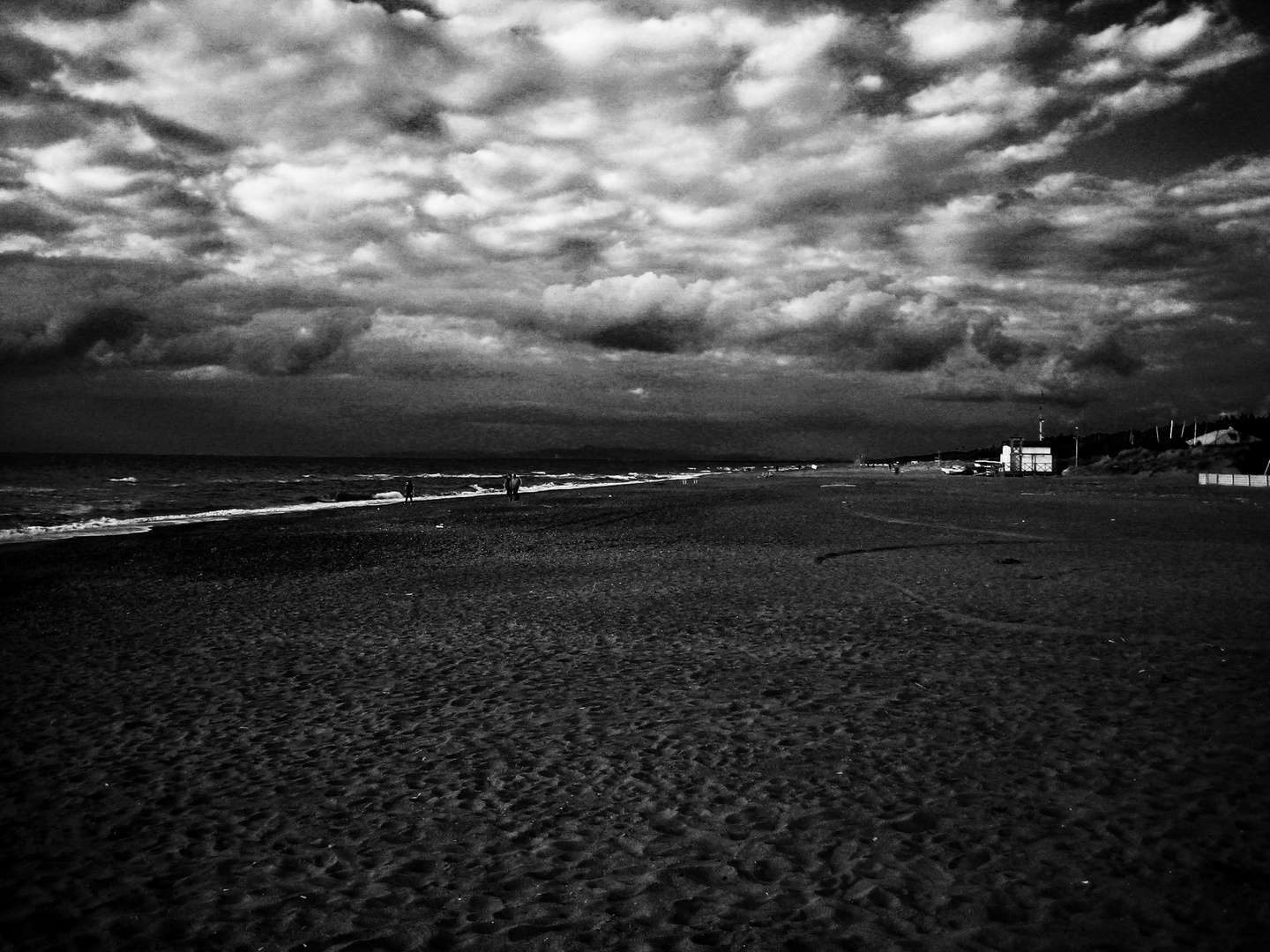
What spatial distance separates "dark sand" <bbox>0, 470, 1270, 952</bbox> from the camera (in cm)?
521

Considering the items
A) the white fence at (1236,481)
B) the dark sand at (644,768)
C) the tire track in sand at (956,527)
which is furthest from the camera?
the white fence at (1236,481)

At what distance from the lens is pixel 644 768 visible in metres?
7.66

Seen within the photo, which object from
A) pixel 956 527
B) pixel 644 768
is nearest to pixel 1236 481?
pixel 956 527

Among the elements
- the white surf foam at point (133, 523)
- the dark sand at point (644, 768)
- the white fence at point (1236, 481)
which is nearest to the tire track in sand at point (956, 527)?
the dark sand at point (644, 768)

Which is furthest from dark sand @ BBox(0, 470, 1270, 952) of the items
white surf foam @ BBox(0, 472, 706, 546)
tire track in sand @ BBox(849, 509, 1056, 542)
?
white surf foam @ BBox(0, 472, 706, 546)

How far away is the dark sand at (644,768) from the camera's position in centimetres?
521

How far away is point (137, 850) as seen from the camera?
6.18m

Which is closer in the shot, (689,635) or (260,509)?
(689,635)

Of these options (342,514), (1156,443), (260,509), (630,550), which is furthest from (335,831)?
(1156,443)

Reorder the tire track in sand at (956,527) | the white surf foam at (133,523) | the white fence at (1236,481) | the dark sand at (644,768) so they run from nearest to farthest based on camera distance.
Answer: the dark sand at (644,768)
the tire track in sand at (956,527)
the white surf foam at (133,523)
the white fence at (1236,481)

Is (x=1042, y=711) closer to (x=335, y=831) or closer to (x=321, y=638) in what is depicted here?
(x=335, y=831)

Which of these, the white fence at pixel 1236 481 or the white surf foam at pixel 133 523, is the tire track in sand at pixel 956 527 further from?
the white fence at pixel 1236 481

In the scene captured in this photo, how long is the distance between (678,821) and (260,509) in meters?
52.4

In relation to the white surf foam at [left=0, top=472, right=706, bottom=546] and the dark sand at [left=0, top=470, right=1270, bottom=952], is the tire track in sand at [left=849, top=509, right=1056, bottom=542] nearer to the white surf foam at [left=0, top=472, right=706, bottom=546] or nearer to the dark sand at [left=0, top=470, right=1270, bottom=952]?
the dark sand at [left=0, top=470, right=1270, bottom=952]
